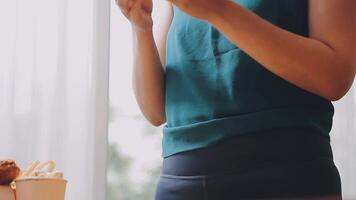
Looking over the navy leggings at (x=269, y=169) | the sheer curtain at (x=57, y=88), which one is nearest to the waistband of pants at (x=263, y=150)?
the navy leggings at (x=269, y=169)

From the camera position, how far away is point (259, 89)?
2.19 feet

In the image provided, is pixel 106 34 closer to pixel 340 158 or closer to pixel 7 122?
pixel 7 122

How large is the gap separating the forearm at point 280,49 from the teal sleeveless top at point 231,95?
0.11 ft

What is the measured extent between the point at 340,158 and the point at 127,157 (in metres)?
0.62

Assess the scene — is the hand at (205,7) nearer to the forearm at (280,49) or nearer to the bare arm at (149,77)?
the forearm at (280,49)

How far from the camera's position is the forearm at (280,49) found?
0.63 m

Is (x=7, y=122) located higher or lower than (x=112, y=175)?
higher

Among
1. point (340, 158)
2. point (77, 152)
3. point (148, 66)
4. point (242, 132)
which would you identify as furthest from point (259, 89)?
point (340, 158)

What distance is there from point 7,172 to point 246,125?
1.43 feet

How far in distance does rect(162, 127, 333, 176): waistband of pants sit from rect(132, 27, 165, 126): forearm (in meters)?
0.19

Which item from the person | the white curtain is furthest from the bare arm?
the white curtain

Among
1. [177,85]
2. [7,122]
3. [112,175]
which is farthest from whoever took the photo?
[112,175]

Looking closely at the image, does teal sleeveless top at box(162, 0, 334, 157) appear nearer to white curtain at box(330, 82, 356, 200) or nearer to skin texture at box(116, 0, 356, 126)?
skin texture at box(116, 0, 356, 126)

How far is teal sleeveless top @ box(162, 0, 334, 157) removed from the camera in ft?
2.15
